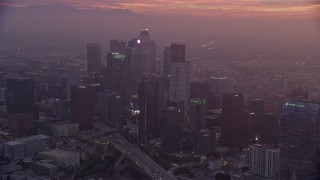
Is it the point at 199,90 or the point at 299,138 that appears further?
the point at 199,90

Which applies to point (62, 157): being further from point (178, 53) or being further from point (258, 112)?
point (178, 53)

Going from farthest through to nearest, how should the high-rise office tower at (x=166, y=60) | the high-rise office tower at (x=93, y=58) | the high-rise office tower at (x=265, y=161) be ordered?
the high-rise office tower at (x=93, y=58), the high-rise office tower at (x=166, y=60), the high-rise office tower at (x=265, y=161)

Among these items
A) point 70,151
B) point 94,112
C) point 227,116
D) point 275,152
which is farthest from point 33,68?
point 275,152

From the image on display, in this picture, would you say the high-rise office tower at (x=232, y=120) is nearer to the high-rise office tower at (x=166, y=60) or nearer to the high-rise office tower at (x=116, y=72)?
the high-rise office tower at (x=166, y=60)

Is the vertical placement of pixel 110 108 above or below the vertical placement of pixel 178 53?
below

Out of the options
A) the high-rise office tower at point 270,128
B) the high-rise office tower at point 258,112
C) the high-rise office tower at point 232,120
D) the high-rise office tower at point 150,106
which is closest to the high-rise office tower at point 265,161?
the high-rise office tower at point 270,128

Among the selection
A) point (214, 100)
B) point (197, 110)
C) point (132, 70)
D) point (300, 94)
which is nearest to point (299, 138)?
point (300, 94)
